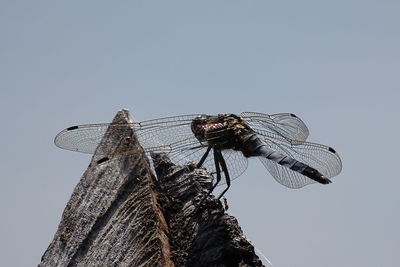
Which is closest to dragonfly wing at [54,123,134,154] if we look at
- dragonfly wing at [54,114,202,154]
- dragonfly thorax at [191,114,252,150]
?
dragonfly wing at [54,114,202,154]

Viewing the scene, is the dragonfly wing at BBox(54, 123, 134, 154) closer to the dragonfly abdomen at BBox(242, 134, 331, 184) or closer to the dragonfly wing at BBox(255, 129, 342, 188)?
the dragonfly abdomen at BBox(242, 134, 331, 184)

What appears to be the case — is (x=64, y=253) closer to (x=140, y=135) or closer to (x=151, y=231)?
(x=151, y=231)

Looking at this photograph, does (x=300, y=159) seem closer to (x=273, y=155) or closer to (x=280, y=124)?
(x=273, y=155)

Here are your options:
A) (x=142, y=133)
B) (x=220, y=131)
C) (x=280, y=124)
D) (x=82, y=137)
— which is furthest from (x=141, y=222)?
(x=280, y=124)

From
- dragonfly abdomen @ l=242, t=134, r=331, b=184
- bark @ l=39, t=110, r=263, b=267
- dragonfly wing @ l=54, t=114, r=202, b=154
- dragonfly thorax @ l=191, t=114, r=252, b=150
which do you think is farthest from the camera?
dragonfly thorax @ l=191, t=114, r=252, b=150

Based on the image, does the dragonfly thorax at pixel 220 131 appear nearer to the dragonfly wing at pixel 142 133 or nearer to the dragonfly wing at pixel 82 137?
the dragonfly wing at pixel 142 133
